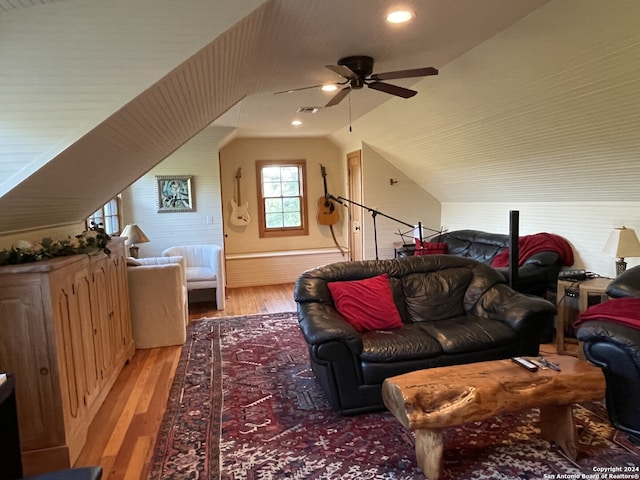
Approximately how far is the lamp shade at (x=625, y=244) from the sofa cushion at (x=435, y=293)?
1089 millimetres

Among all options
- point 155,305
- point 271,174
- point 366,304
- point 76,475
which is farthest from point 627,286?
point 271,174

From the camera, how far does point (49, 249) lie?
8.02ft

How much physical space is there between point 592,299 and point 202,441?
314 centimetres

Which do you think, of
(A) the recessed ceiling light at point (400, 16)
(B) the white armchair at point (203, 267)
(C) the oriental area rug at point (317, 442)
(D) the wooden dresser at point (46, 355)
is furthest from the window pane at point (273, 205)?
(A) the recessed ceiling light at point (400, 16)

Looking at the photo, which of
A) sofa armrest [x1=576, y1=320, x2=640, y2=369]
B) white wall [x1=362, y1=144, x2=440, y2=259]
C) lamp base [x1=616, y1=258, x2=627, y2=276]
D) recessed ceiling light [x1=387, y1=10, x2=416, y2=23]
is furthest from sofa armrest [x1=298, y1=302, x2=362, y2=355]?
white wall [x1=362, y1=144, x2=440, y2=259]

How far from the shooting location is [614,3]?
7.10 feet

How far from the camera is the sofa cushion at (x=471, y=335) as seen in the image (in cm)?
283

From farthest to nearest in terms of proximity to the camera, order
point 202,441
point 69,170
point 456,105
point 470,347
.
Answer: point 456,105, point 470,347, point 202,441, point 69,170

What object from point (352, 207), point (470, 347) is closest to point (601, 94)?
point (470, 347)

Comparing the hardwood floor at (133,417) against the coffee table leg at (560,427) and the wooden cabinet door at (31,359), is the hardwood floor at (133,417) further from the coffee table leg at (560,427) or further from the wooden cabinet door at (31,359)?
the coffee table leg at (560,427)

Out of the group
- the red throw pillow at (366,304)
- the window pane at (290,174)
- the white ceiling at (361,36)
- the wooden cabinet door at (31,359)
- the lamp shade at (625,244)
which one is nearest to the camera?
the wooden cabinet door at (31,359)

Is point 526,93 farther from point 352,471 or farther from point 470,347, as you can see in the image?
point 352,471

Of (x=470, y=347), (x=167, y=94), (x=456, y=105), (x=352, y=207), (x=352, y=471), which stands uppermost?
(x=456, y=105)

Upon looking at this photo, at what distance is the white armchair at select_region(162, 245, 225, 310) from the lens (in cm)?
531
